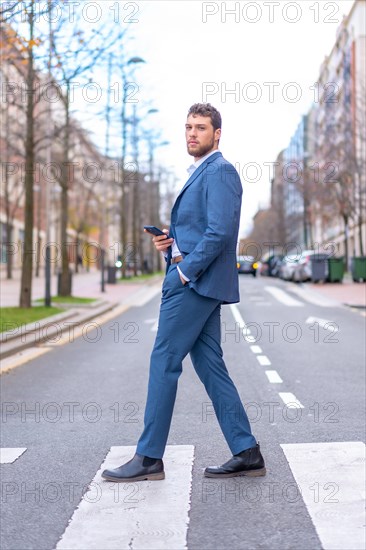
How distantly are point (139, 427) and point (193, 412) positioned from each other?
29.2 inches

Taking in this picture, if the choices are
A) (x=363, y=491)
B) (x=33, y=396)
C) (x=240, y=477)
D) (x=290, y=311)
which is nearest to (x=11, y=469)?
(x=240, y=477)

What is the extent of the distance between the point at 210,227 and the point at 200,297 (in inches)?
15.6

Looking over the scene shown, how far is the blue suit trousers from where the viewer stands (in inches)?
174

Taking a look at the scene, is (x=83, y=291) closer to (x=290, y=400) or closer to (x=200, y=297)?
(x=290, y=400)

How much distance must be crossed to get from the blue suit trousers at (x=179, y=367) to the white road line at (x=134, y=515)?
0.74 feet

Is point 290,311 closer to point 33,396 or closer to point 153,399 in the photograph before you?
point 33,396

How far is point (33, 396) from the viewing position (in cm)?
793

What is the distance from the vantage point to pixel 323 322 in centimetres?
1688

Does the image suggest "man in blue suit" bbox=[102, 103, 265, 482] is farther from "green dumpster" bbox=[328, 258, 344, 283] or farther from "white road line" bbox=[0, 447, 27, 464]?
"green dumpster" bbox=[328, 258, 344, 283]

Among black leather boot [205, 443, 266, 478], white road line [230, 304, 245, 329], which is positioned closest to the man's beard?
black leather boot [205, 443, 266, 478]

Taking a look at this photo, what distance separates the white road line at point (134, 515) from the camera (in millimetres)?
3545

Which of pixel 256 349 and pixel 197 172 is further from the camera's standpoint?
pixel 256 349

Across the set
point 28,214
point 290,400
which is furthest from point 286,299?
point 290,400

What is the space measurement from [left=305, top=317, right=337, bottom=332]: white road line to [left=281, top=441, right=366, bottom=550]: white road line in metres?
9.90
